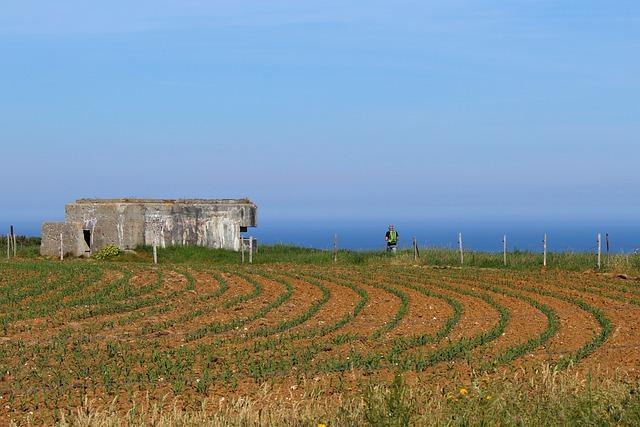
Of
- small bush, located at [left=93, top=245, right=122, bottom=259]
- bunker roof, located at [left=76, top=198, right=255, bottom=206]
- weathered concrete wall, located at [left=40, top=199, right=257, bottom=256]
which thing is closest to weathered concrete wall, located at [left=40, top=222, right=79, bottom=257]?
weathered concrete wall, located at [left=40, top=199, right=257, bottom=256]

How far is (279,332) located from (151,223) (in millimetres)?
26654

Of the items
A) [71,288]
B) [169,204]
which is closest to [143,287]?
[71,288]

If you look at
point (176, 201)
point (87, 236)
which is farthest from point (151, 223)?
point (87, 236)

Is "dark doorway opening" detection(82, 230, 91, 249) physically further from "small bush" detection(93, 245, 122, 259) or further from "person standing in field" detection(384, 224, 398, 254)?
"person standing in field" detection(384, 224, 398, 254)

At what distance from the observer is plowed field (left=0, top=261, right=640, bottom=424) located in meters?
15.3

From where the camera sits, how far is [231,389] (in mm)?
14828

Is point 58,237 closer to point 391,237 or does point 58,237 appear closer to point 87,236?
point 87,236

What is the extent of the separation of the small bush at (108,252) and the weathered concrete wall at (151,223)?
2.30 feet

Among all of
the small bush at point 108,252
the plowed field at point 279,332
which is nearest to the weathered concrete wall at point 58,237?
the small bush at point 108,252

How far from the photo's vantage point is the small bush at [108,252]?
4414 centimetres

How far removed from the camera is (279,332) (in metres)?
20.5

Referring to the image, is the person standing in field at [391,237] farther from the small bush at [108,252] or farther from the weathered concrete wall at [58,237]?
the weathered concrete wall at [58,237]

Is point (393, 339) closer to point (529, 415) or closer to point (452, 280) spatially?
point (529, 415)

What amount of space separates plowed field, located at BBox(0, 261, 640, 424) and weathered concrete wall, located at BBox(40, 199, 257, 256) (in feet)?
40.7
